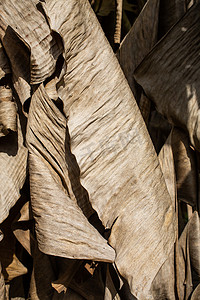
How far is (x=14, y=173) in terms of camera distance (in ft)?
2.76

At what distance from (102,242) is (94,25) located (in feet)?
1.60

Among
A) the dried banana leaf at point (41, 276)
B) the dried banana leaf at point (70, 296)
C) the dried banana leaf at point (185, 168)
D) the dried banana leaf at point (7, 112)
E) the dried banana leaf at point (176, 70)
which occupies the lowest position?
the dried banana leaf at point (70, 296)

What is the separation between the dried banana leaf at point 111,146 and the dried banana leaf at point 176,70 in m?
0.12

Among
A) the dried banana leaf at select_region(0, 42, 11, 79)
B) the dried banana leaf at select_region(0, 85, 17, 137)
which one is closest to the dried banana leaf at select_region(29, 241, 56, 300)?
the dried banana leaf at select_region(0, 85, 17, 137)

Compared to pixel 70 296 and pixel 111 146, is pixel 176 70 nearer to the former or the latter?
pixel 111 146

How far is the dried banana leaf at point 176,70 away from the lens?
33.0 inches

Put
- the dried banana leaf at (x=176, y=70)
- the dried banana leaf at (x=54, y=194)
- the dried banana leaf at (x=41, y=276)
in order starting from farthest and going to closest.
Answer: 1. the dried banana leaf at (x=41, y=276)
2. the dried banana leaf at (x=176, y=70)
3. the dried banana leaf at (x=54, y=194)

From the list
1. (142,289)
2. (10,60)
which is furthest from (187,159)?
(10,60)

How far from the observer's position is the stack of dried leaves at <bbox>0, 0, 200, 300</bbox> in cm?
74

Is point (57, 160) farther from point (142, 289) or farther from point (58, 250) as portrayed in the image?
point (142, 289)

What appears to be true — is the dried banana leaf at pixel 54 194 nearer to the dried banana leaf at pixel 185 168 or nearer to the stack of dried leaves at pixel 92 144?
the stack of dried leaves at pixel 92 144

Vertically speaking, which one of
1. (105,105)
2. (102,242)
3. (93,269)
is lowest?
(93,269)

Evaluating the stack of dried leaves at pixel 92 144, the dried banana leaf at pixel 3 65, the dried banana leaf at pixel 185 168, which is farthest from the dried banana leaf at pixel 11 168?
the dried banana leaf at pixel 185 168

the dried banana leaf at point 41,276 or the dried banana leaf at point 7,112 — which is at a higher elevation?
the dried banana leaf at point 7,112
